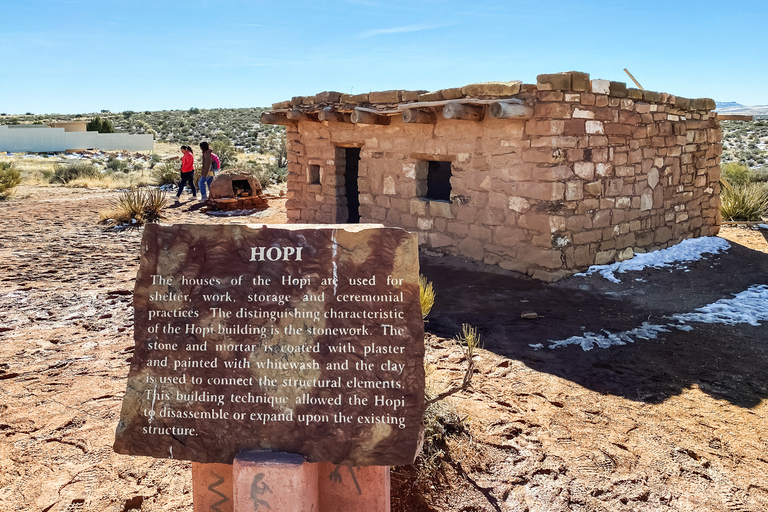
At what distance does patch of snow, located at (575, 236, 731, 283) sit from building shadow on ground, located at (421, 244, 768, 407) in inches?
6.0

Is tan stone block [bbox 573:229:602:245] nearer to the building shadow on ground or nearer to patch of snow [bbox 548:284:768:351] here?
the building shadow on ground

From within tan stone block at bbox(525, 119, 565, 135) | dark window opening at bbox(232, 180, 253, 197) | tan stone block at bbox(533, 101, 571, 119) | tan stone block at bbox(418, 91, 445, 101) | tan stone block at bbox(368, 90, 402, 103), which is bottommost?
dark window opening at bbox(232, 180, 253, 197)

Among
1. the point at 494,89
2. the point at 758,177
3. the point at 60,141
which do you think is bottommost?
the point at 758,177

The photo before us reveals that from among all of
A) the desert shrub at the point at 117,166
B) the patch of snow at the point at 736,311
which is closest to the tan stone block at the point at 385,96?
the patch of snow at the point at 736,311

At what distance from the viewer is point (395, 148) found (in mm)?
8344

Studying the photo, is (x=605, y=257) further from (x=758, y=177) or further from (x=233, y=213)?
(x=758, y=177)

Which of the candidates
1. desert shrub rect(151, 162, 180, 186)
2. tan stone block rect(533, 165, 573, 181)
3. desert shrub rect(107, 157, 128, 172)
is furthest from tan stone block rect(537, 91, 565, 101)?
desert shrub rect(107, 157, 128, 172)

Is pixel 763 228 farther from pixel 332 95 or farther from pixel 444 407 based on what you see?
pixel 444 407

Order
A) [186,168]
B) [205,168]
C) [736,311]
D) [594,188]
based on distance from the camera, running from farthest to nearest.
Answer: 1. [186,168]
2. [205,168]
3. [594,188]
4. [736,311]

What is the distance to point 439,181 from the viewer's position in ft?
32.7

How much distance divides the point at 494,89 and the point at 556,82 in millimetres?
711

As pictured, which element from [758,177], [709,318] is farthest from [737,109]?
[709,318]

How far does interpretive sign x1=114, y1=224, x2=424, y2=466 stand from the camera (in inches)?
91.4

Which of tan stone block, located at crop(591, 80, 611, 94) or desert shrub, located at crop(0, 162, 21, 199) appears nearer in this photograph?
tan stone block, located at crop(591, 80, 611, 94)
